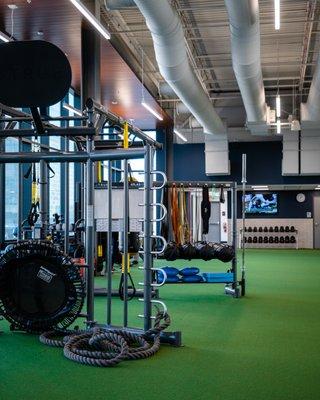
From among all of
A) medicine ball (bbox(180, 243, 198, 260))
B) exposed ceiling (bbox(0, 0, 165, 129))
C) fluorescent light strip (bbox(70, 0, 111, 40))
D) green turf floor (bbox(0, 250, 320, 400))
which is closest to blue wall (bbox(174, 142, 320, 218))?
exposed ceiling (bbox(0, 0, 165, 129))

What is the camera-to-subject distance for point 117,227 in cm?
593

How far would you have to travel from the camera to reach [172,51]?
970 cm

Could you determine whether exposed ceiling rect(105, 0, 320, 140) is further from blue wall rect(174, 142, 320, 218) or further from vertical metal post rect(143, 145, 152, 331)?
vertical metal post rect(143, 145, 152, 331)

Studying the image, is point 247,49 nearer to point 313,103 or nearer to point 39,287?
point 313,103

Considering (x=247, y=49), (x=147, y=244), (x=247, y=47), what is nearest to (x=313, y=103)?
(x=247, y=49)

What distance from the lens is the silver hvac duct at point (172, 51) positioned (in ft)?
26.0

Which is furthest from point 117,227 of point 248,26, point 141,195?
point 248,26

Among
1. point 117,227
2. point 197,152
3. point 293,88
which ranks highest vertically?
point 293,88

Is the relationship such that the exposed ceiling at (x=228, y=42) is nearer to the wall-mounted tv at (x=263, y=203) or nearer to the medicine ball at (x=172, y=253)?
the wall-mounted tv at (x=263, y=203)

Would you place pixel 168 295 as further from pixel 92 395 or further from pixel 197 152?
pixel 197 152

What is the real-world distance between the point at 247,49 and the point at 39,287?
6.29 meters

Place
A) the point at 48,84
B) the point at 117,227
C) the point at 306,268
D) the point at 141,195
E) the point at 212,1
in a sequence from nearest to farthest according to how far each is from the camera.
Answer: the point at 48,84 → the point at 141,195 → the point at 117,227 → the point at 212,1 → the point at 306,268

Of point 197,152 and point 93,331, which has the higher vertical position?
point 197,152

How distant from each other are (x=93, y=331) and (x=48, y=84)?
7.60ft
